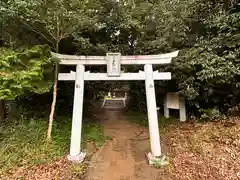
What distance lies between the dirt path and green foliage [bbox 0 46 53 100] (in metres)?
2.22

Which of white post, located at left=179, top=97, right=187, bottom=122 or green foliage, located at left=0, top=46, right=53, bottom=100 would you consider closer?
Answer: green foliage, located at left=0, top=46, right=53, bottom=100

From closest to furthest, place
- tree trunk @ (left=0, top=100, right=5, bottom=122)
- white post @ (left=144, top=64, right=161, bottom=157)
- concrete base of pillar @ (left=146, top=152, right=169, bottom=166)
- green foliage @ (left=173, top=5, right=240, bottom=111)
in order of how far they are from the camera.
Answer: concrete base of pillar @ (left=146, top=152, right=169, bottom=166), white post @ (left=144, top=64, right=161, bottom=157), green foliage @ (left=173, top=5, right=240, bottom=111), tree trunk @ (left=0, top=100, right=5, bottom=122)

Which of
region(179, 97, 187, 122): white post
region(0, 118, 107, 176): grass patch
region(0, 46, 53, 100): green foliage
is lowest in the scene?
region(0, 118, 107, 176): grass patch

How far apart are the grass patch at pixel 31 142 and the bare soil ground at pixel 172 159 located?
0.26 m

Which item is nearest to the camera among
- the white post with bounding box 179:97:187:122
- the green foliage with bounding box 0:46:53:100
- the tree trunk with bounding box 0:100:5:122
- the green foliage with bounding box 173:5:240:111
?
the green foliage with bounding box 0:46:53:100

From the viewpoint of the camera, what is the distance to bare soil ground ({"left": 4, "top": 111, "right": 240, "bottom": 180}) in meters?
5.18

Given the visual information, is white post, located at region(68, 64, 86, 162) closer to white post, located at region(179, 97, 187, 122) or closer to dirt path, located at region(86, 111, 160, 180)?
dirt path, located at region(86, 111, 160, 180)

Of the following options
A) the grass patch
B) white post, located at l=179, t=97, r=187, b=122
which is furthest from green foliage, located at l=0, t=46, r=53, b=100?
white post, located at l=179, t=97, r=187, b=122

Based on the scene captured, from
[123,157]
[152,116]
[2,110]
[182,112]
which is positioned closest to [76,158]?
[123,157]

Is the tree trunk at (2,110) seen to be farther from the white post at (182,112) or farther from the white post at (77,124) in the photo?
the white post at (182,112)

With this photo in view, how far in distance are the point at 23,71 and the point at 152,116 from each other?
316cm

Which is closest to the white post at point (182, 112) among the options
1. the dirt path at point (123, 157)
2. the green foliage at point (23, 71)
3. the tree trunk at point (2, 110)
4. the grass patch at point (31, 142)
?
the dirt path at point (123, 157)

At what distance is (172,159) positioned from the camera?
5.82m

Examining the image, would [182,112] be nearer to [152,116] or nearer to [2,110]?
[152,116]
